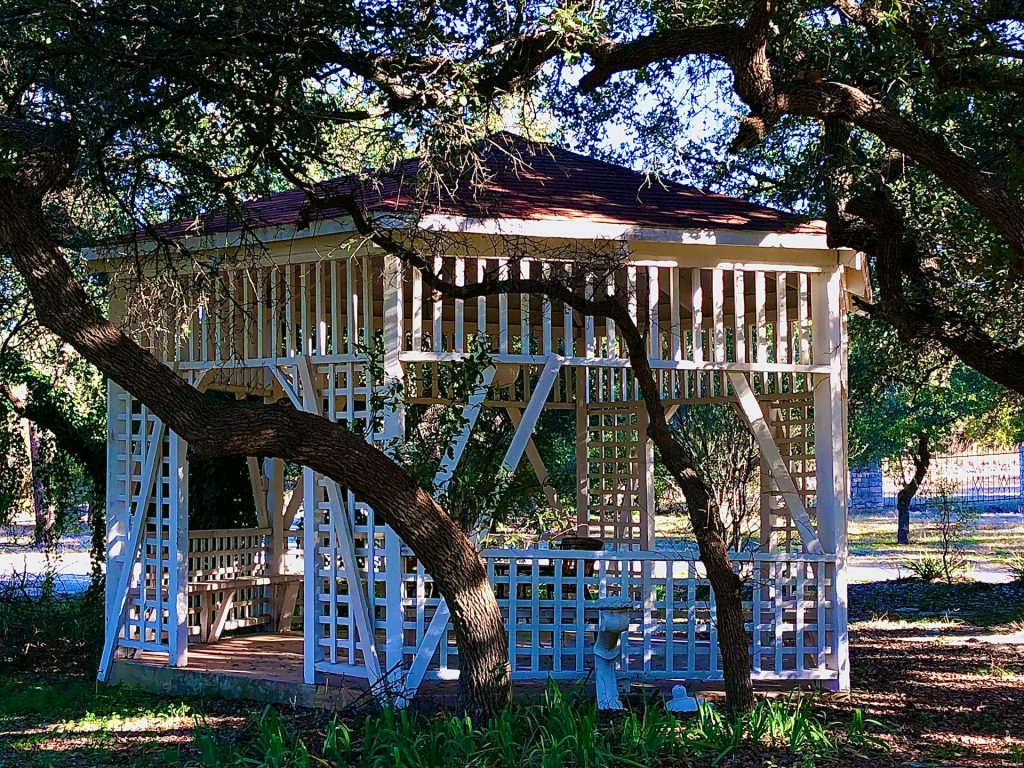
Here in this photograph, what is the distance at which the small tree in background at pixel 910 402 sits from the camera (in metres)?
15.5

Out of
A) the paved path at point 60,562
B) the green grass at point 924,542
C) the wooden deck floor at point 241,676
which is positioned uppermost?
the wooden deck floor at point 241,676

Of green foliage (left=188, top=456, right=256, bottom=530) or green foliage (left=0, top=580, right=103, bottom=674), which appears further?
green foliage (left=188, top=456, right=256, bottom=530)

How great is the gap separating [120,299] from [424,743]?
5953 mm

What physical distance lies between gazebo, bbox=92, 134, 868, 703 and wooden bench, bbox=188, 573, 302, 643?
0.21 meters

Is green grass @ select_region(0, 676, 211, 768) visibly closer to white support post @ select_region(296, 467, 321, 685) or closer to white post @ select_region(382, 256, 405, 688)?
Result: white support post @ select_region(296, 467, 321, 685)

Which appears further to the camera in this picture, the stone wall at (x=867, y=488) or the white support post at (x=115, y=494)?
the stone wall at (x=867, y=488)

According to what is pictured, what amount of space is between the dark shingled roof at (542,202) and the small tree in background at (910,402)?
153 inches

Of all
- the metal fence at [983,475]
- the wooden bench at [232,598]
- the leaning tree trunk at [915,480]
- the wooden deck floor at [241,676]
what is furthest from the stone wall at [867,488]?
the wooden deck floor at [241,676]

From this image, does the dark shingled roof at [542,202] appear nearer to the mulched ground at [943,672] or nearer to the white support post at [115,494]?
the white support post at [115,494]

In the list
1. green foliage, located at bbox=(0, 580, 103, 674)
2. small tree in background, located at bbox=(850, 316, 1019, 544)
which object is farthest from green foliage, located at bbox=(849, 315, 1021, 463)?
green foliage, located at bbox=(0, 580, 103, 674)

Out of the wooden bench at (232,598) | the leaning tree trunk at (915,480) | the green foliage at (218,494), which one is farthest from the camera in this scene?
the leaning tree trunk at (915,480)

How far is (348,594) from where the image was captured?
9.08 meters

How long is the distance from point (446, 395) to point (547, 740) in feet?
13.1

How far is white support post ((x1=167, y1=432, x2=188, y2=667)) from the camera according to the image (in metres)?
10.2
